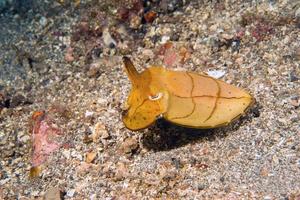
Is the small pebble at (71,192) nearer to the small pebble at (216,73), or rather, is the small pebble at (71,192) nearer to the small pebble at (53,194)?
the small pebble at (53,194)

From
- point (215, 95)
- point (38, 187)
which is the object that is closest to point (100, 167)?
point (38, 187)

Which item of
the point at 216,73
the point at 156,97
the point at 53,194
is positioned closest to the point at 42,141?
the point at 53,194

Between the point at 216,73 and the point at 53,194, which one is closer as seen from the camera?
the point at 53,194

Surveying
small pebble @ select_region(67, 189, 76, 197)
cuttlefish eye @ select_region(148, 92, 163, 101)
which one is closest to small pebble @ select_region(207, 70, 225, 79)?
cuttlefish eye @ select_region(148, 92, 163, 101)

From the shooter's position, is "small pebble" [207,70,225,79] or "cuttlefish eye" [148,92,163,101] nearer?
"cuttlefish eye" [148,92,163,101]

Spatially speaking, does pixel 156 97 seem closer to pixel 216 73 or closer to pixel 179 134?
pixel 179 134

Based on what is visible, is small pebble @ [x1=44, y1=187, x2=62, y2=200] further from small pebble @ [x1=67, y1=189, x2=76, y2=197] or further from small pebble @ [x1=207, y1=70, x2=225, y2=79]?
small pebble @ [x1=207, y1=70, x2=225, y2=79]

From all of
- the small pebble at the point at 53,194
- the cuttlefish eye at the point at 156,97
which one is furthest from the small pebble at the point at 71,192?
the cuttlefish eye at the point at 156,97

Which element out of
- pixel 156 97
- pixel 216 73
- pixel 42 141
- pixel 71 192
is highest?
pixel 156 97
